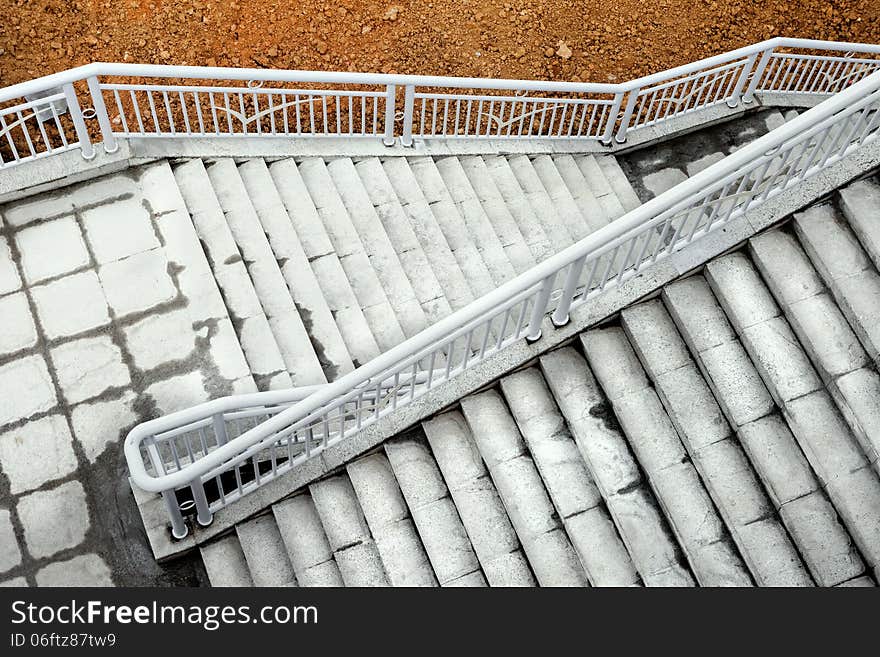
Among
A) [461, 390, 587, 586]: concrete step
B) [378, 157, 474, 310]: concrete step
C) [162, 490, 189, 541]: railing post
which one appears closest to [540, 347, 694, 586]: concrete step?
[461, 390, 587, 586]: concrete step

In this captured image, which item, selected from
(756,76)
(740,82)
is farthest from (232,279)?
(756,76)

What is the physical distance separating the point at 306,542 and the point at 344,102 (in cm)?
595

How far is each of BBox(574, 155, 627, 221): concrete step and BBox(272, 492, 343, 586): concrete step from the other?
4987 mm

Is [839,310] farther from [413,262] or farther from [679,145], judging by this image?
[679,145]

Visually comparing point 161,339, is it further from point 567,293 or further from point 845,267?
point 845,267

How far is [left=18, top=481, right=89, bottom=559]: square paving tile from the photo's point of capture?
6.20m

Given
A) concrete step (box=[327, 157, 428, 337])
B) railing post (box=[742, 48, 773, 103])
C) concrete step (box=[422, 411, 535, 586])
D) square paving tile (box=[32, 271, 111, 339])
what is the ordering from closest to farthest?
concrete step (box=[422, 411, 535, 586]), square paving tile (box=[32, 271, 111, 339]), concrete step (box=[327, 157, 428, 337]), railing post (box=[742, 48, 773, 103])

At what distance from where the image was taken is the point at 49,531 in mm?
6234

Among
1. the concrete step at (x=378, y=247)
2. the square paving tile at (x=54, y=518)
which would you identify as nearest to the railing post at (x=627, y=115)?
the concrete step at (x=378, y=247)

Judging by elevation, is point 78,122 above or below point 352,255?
above

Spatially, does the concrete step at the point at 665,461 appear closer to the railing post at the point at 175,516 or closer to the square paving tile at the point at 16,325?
the railing post at the point at 175,516

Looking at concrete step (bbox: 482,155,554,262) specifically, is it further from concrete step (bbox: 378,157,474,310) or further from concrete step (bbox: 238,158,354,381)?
concrete step (bbox: 238,158,354,381)

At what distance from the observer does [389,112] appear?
332 inches

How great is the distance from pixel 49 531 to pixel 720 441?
5.10 metres
